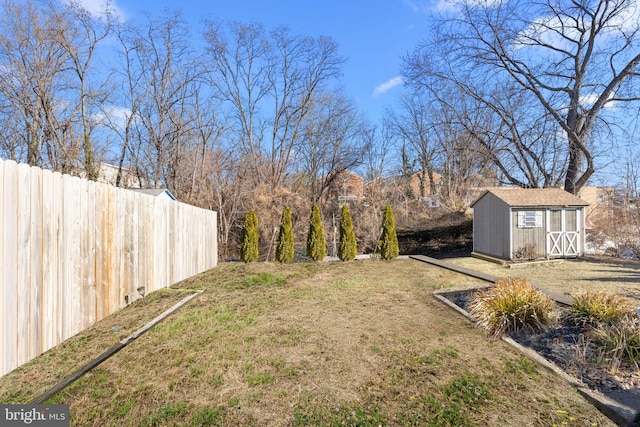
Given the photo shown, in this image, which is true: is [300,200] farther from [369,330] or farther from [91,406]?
[91,406]

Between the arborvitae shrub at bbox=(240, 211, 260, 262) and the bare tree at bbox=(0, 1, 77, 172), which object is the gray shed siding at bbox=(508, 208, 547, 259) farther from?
the bare tree at bbox=(0, 1, 77, 172)

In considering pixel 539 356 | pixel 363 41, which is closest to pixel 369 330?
pixel 539 356

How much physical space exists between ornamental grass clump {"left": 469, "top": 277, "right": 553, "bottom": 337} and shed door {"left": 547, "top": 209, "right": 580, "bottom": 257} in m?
8.39

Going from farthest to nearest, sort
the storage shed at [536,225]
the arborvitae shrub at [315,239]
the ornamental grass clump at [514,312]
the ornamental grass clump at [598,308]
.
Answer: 1. the arborvitae shrub at [315,239]
2. the storage shed at [536,225]
3. the ornamental grass clump at [514,312]
4. the ornamental grass clump at [598,308]

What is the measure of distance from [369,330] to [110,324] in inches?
129

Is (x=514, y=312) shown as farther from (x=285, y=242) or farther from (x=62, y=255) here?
(x=285, y=242)

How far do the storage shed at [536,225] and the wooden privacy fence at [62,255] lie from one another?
35.3 feet

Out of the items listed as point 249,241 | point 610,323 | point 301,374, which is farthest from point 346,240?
point 301,374

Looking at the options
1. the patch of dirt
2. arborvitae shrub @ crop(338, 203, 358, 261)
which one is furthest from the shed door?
the patch of dirt

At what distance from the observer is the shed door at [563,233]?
1110cm

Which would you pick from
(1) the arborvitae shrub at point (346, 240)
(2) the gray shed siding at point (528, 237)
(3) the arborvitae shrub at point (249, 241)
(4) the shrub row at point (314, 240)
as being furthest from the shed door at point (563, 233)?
(3) the arborvitae shrub at point (249, 241)

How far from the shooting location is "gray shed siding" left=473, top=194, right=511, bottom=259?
1112cm

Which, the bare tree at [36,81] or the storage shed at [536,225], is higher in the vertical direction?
the bare tree at [36,81]

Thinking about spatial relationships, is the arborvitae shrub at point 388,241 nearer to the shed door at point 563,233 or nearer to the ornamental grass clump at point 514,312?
the shed door at point 563,233
